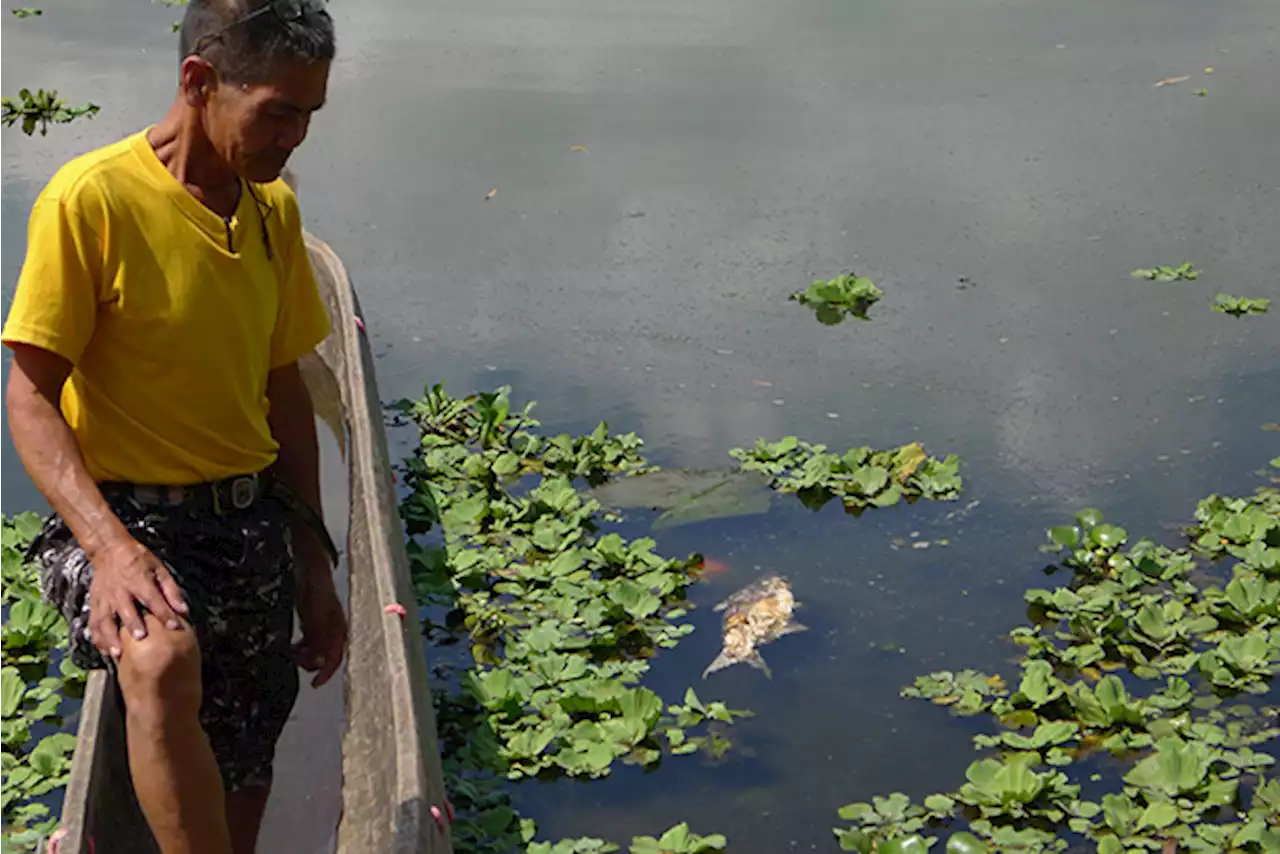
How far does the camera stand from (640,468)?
6.60 m

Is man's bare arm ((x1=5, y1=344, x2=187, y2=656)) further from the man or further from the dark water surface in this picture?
the dark water surface

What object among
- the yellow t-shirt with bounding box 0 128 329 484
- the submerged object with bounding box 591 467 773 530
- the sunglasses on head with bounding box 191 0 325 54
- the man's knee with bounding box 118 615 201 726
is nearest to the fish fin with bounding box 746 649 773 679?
the submerged object with bounding box 591 467 773 530

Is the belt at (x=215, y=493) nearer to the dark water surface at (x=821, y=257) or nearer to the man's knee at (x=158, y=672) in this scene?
the man's knee at (x=158, y=672)

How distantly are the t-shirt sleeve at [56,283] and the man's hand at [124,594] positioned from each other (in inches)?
13.5

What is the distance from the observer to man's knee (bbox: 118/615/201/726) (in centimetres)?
296

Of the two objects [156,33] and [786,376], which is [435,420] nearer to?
A: [786,376]

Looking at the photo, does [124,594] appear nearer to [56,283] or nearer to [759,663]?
[56,283]

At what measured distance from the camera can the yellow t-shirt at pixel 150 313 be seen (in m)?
3.01

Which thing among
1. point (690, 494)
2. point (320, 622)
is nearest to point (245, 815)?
point (320, 622)

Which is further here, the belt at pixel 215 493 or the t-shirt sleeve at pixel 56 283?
the belt at pixel 215 493

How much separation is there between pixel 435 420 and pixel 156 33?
27.7 feet

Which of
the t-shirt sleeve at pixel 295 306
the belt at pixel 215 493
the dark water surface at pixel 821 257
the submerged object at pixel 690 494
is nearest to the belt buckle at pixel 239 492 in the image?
the belt at pixel 215 493

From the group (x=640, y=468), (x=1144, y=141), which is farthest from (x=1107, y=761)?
(x=1144, y=141)

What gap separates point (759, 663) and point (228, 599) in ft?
7.58
